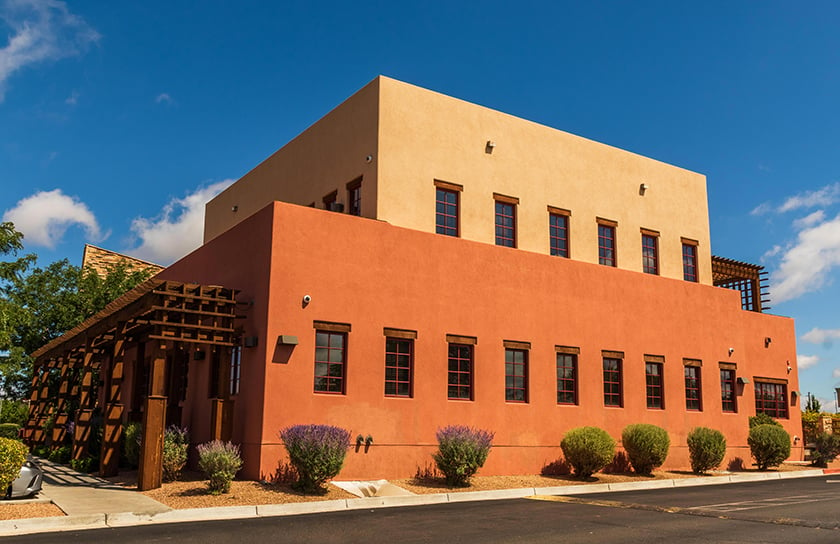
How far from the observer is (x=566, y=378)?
21.8m

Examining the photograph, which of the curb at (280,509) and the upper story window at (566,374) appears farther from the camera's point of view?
the upper story window at (566,374)

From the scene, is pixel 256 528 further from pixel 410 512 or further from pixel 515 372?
pixel 515 372

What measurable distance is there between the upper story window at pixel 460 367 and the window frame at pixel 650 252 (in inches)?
350

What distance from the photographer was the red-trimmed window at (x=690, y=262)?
88.4 ft

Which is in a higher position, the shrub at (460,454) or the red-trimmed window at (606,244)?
the red-trimmed window at (606,244)

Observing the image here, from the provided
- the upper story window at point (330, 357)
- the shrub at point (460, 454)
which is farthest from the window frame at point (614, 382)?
the upper story window at point (330, 357)

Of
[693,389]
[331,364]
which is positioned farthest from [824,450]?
[331,364]

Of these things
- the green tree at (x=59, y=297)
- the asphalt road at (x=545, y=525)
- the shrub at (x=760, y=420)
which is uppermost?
the green tree at (x=59, y=297)

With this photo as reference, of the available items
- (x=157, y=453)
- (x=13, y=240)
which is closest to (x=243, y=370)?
(x=157, y=453)

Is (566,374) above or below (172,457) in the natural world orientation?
above

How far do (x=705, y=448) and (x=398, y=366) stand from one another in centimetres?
1002

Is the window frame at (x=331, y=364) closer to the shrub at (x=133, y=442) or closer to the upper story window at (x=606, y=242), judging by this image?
the shrub at (x=133, y=442)

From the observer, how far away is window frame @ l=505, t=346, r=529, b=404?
20438 millimetres

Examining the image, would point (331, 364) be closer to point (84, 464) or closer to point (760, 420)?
point (84, 464)
